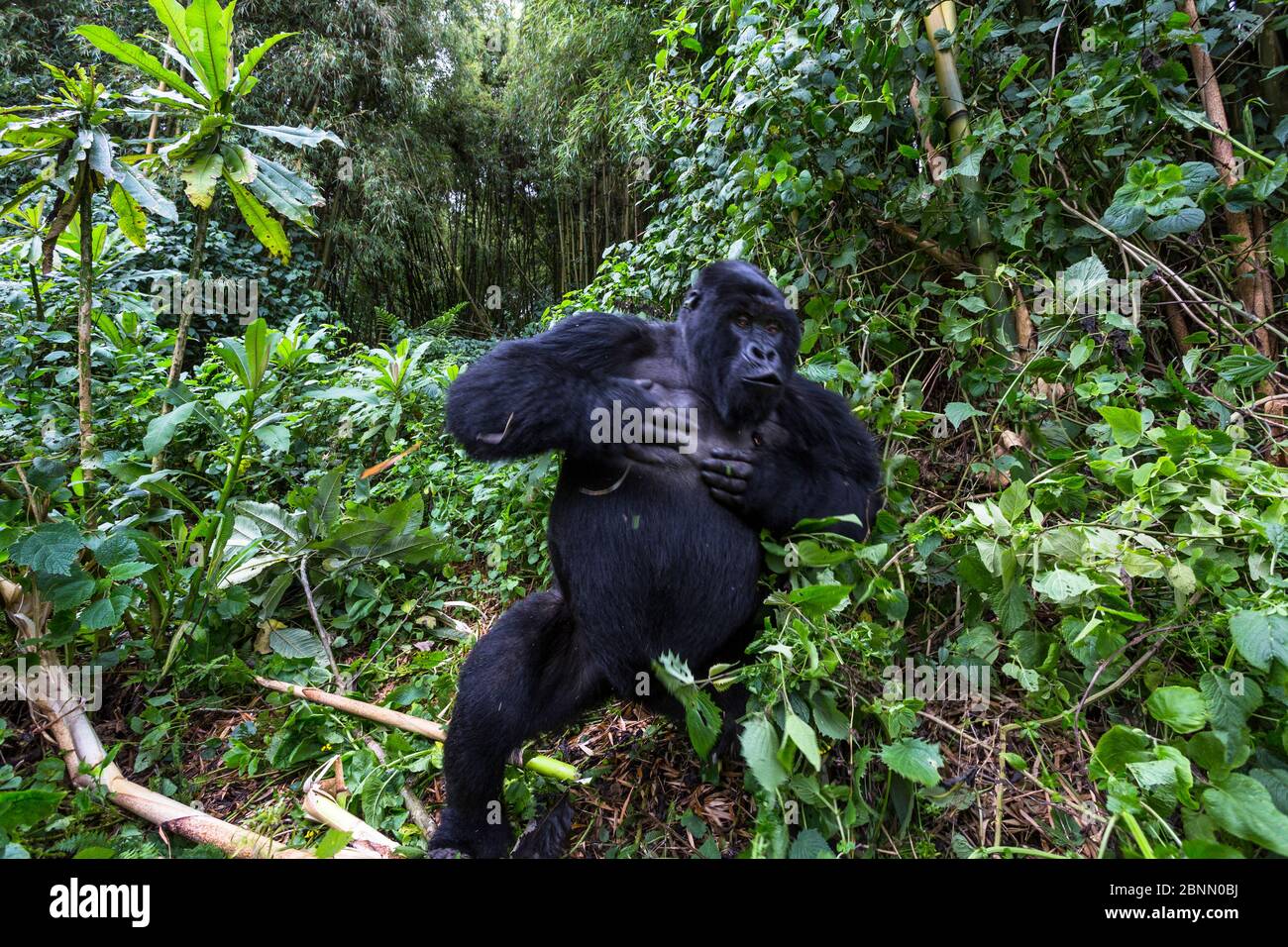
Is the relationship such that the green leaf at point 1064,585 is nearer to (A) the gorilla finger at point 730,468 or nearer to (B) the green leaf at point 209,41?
(A) the gorilla finger at point 730,468

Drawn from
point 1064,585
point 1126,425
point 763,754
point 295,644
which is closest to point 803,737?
point 763,754

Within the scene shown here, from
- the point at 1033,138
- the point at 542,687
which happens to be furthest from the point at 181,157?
the point at 1033,138

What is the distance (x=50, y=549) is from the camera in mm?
2596

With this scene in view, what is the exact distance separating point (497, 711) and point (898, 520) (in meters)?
1.79

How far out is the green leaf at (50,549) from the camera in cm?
256

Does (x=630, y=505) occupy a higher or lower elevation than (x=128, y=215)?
lower

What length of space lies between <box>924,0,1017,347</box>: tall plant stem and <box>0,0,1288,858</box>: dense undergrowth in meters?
0.02

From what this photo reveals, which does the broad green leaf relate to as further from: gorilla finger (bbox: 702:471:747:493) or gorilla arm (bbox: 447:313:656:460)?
gorilla finger (bbox: 702:471:747:493)

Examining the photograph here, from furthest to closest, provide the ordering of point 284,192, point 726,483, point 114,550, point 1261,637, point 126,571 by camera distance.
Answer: point 284,192, point 114,550, point 126,571, point 726,483, point 1261,637

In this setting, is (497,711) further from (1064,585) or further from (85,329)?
(85,329)

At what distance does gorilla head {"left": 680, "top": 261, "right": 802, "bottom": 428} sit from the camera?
258 cm

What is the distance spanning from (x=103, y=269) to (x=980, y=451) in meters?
4.84

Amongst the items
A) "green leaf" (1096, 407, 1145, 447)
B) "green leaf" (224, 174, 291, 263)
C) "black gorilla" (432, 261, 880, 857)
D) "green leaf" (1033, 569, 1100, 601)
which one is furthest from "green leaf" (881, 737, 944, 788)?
"green leaf" (224, 174, 291, 263)

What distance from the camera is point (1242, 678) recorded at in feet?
Result: 5.72
